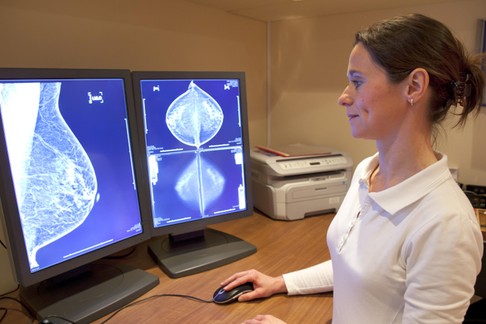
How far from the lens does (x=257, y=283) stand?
1031 mm

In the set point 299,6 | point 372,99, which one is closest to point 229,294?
point 372,99

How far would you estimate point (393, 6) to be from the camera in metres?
1.58

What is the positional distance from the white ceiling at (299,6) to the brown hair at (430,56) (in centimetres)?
A: 81

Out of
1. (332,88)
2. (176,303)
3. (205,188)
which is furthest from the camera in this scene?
(332,88)

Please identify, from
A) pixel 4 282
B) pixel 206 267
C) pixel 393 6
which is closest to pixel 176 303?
pixel 206 267

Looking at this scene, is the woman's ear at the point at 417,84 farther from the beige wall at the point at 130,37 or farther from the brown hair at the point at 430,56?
the beige wall at the point at 130,37

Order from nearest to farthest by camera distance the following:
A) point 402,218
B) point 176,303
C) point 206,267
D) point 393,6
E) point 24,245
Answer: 1. point 402,218
2. point 24,245
3. point 176,303
4. point 206,267
5. point 393,6

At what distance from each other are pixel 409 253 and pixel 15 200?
2.71ft

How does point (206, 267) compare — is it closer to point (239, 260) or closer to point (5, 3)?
point (239, 260)

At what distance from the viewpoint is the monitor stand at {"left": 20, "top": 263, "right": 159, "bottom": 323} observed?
0.90 m

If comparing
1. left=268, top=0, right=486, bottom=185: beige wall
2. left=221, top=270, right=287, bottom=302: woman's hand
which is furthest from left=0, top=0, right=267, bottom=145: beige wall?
left=221, top=270, right=287, bottom=302: woman's hand

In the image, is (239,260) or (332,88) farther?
(332,88)

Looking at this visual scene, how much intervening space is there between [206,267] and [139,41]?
825 mm

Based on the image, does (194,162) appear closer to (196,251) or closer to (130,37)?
(196,251)
